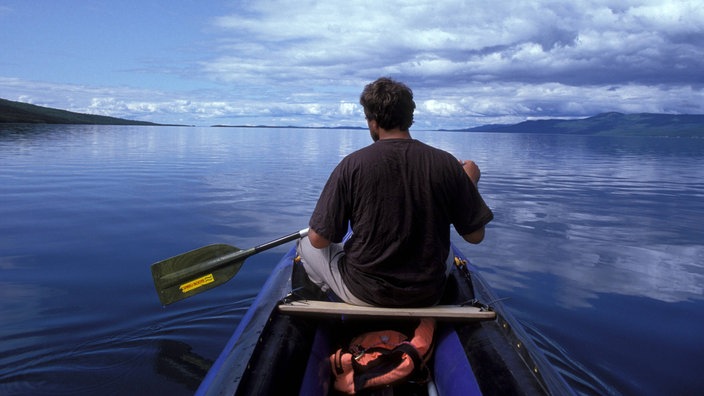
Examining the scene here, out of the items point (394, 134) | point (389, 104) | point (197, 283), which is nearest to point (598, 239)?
point (197, 283)

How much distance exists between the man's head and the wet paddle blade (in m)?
2.76

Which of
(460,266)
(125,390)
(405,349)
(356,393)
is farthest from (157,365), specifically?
(460,266)

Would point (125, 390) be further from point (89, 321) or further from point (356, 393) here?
point (356, 393)

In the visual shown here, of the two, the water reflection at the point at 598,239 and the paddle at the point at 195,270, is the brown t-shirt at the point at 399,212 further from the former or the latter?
the water reflection at the point at 598,239

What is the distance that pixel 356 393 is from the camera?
11.8 ft

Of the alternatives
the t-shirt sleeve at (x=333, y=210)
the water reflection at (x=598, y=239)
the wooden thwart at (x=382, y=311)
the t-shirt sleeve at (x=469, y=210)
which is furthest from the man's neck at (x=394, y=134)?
the water reflection at (x=598, y=239)

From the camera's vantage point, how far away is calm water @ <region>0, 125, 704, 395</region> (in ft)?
17.0

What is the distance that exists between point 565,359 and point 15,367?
223 inches

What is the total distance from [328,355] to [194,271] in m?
2.43

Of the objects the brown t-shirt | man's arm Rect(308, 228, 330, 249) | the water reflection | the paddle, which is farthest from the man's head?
the water reflection

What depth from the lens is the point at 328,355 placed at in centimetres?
388

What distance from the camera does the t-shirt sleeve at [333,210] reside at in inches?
134

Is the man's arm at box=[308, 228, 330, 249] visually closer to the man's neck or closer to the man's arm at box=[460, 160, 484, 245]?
the man's neck

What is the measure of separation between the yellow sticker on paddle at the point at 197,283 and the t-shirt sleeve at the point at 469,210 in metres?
3.26
